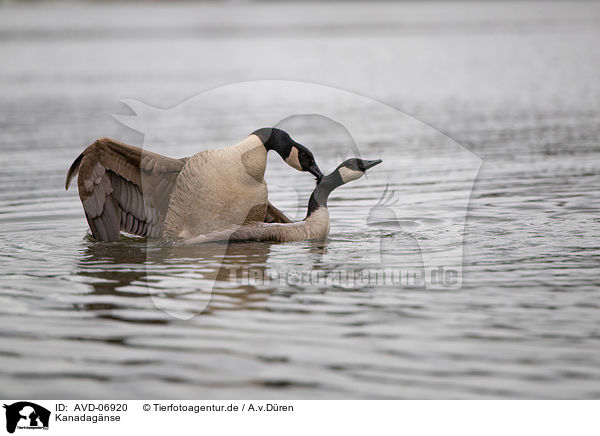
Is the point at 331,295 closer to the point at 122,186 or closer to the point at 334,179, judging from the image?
the point at 334,179

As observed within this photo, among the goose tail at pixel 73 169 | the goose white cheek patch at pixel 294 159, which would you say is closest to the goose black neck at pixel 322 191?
the goose white cheek patch at pixel 294 159

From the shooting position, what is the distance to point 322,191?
1129 cm

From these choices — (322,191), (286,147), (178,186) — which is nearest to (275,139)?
(286,147)

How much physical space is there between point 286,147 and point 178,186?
1356 millimetres

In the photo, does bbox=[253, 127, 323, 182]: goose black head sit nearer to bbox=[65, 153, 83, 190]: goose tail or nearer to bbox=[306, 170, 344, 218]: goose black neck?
bbox=[306, 170, 344, 218]: goose black neck

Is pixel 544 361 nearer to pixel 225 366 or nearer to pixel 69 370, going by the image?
pixel 225 366

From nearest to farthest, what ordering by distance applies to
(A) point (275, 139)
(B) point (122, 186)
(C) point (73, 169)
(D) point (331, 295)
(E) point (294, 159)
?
(D) point (331, 295)
(A) point (275, 139)
(E) point (294, 159)
(C) point (73, 169)
(B) point (122, 186)

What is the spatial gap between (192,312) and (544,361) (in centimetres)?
297

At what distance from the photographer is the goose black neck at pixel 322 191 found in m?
11.3

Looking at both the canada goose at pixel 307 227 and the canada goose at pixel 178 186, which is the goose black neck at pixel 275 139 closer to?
the canada goose at pixel 178 186

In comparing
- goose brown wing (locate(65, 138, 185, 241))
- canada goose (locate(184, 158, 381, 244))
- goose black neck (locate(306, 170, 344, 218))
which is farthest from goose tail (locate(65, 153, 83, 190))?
goose black neck (locate(306, 170, 344, 218))

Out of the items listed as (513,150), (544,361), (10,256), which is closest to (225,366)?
(544,361)

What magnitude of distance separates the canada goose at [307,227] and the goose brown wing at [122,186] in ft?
2.89

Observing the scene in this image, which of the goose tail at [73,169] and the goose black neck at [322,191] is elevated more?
the goose tail at [73,169]
